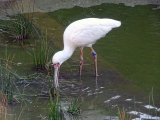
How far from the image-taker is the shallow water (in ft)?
19.0

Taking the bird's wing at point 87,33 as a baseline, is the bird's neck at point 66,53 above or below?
below

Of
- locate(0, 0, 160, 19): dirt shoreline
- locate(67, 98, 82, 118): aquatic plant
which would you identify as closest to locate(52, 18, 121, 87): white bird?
locate(67, 98, 82, 118): aquatic plant

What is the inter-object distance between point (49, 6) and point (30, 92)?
372 centimetres

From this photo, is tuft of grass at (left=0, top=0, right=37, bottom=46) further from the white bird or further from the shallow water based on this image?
the white bird

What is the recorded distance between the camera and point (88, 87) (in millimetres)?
6504

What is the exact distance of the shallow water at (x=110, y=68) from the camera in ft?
19.0

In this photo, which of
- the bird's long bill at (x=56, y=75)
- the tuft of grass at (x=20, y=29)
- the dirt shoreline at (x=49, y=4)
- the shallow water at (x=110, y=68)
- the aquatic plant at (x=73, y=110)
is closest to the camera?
the aquatic plant at (x=73, y=110)

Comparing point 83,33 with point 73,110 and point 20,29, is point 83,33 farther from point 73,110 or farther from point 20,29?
point 73,110

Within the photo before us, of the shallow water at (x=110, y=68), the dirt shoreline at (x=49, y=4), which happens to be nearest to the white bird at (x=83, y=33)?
the shallow water at (x=110, y=68)

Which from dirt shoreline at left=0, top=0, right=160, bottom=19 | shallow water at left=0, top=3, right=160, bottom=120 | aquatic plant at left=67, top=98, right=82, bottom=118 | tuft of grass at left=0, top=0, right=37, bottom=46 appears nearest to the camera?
aquatic plant at left=67, top=98, right=82, bottom=118

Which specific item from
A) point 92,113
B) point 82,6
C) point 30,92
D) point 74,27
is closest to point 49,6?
point 82,6

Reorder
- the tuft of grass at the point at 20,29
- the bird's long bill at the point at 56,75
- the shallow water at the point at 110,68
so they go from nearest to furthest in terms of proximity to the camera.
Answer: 1. the shallow water at the point at 110,68
2. the bird's long bill at the point at 56,75
3. the tuft of grass at the point at 20,29

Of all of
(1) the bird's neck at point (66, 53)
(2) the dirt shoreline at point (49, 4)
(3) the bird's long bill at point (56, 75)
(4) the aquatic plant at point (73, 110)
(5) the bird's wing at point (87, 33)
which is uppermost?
(2) the dirt shoreline at point (49, 4)

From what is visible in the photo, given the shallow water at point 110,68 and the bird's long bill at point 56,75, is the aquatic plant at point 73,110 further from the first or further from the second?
the bird's long bill at point 56,75
